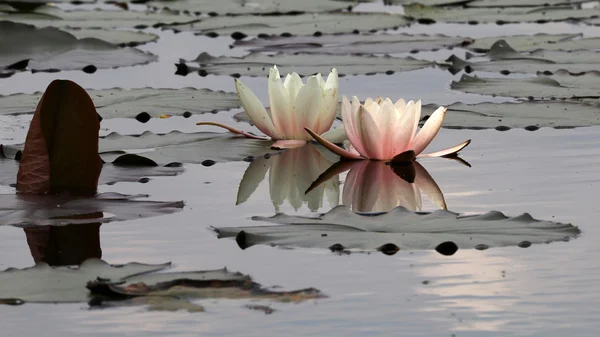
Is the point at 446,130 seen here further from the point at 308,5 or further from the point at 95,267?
the point at 308,5

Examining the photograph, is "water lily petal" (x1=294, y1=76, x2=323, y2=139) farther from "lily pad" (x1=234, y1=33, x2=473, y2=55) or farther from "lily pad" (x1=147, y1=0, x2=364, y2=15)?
"lily pad" (x1=147, y1=0, x2=364, y2=15)

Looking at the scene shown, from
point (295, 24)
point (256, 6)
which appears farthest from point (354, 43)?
point (256, 6)

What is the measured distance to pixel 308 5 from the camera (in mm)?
10062

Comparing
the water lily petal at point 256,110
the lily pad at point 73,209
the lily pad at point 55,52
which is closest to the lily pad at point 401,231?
the lily pad at point 73,209

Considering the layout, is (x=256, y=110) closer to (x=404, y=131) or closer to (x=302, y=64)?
(x=404, y=131)

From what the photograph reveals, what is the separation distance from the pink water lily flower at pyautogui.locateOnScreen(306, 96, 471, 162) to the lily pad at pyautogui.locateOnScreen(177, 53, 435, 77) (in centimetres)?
202

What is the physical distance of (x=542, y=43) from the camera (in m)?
6.94

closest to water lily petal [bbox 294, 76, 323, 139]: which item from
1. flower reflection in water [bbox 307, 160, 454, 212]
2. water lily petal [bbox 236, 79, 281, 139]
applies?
water lily petal [bbox 236, 79, 281, 139]

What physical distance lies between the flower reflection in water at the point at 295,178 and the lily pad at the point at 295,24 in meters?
3.75

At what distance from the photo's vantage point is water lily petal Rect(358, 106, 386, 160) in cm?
368

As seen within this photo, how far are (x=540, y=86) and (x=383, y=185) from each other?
1.92m

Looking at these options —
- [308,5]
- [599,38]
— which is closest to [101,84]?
[599,38]

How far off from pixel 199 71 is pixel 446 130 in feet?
6.23

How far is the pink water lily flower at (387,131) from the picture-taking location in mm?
3693
